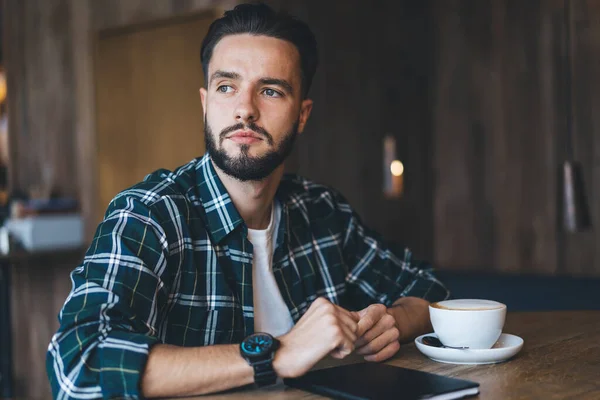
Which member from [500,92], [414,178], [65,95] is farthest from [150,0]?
[500,92]

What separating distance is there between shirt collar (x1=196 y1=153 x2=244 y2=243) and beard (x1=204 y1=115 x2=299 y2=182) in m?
0.03

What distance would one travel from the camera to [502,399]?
1.05m

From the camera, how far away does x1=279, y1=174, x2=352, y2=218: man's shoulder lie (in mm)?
1950

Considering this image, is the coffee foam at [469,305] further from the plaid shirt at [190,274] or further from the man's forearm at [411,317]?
the plaid shirt at [190,274]

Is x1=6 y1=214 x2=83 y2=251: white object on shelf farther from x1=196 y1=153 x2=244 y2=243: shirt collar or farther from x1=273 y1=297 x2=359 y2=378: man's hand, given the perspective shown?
x1=273 y1=297 x2=359 y2=378: man's hand

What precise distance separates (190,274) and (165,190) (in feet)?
0.62

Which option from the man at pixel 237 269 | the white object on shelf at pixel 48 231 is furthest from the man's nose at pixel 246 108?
the white object on shelf at pixel 48 231

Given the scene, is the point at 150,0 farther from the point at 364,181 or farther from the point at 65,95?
the point at 364,181

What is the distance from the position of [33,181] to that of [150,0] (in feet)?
4.73

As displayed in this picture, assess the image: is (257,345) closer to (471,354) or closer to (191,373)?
(191,373)

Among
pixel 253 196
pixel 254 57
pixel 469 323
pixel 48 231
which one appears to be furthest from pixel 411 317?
pixel 48 231

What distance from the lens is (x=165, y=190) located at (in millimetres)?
1522

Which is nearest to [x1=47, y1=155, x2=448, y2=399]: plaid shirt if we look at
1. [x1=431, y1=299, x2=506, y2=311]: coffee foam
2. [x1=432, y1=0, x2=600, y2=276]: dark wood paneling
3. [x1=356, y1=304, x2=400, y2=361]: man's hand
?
[x1=356, y1=304, x2=400, y2=361]: man's hand

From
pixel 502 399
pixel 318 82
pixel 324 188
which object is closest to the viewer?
pixel 502 399
